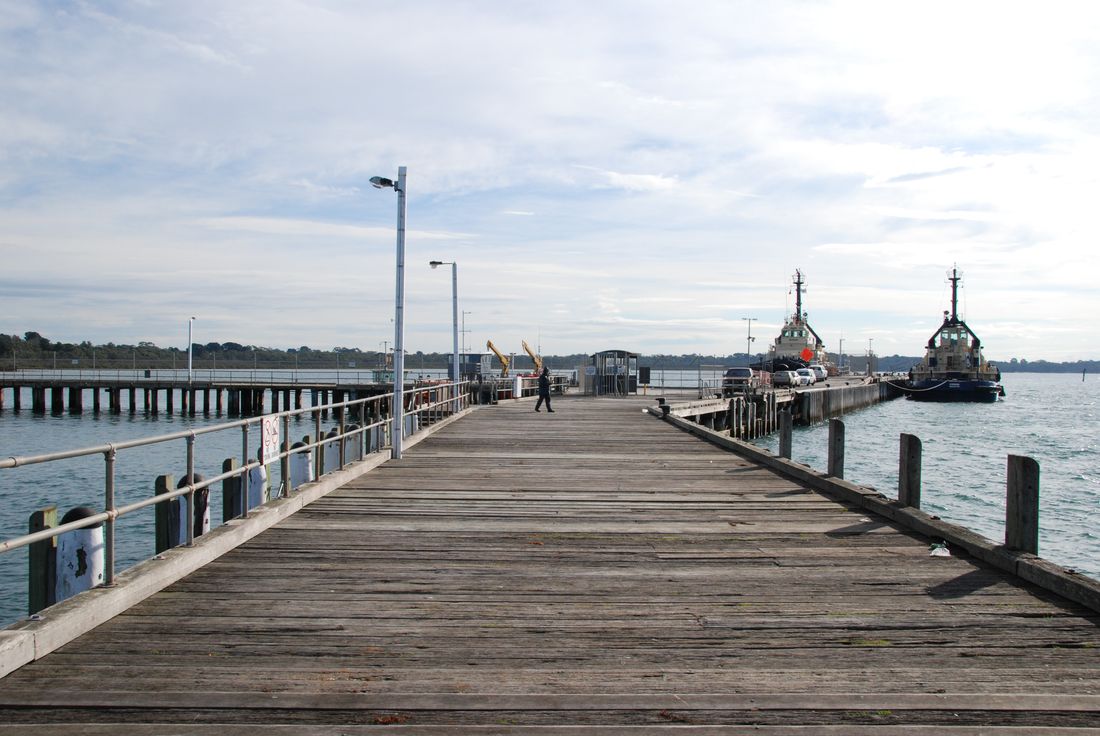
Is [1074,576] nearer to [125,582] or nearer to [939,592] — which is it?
[939,592]

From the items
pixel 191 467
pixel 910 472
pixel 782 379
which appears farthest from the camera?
pixel 782 379

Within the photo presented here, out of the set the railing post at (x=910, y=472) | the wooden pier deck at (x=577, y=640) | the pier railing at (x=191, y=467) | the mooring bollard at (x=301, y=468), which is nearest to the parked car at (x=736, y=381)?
the mooring bollard at (x=301, y=468)

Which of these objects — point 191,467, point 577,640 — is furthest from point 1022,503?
point 191,467

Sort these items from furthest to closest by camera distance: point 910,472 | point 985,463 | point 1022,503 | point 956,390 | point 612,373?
point 956,390 → point 612,373 → point 985,463 → point 910,472 → point 1022,503

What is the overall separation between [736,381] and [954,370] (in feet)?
137

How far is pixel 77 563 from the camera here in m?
8.23

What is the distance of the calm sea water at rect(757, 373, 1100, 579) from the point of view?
1933 centimetres

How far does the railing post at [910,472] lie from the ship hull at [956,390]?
6930 centimetres

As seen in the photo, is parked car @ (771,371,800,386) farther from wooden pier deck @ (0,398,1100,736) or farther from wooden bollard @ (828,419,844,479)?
wooden pier deck @ (0,398,1100,736)

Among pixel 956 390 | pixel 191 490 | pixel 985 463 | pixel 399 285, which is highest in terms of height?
pixel 399 285

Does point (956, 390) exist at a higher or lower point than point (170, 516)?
higher

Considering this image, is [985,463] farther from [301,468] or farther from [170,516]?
[170,516]

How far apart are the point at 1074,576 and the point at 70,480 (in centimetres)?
2589

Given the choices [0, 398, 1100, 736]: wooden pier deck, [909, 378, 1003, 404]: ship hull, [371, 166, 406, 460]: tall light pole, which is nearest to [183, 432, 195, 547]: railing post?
[0, 398, 1100, 736]: wooden pier deck
